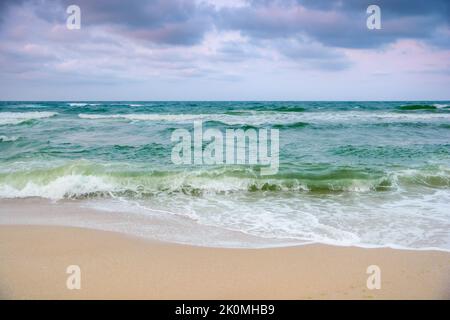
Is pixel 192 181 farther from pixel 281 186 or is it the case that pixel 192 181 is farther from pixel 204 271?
pixel 204 271

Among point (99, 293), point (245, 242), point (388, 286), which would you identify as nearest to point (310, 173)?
point (245, 242)

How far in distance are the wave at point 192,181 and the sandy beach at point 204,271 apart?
2.45 meters

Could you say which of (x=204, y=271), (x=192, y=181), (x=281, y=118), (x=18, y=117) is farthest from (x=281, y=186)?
(x=18, y=117)

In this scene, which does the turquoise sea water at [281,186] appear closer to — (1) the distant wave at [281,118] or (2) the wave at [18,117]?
(1) the distant wave at [281,118]

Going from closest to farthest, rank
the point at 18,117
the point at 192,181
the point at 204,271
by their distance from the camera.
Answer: the point at 204,271 < the point at 192,181 < the point at 18,117

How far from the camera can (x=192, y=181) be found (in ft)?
23.6

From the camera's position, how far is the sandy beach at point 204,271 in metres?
3.08

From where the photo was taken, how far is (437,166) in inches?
328

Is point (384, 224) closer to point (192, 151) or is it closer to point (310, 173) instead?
point (310, 173)

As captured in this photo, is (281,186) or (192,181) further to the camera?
(192,181)

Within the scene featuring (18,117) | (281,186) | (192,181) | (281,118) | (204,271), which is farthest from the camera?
(18,117)

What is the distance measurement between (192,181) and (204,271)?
3.81m

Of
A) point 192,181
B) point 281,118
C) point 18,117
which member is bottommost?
point 192,181
